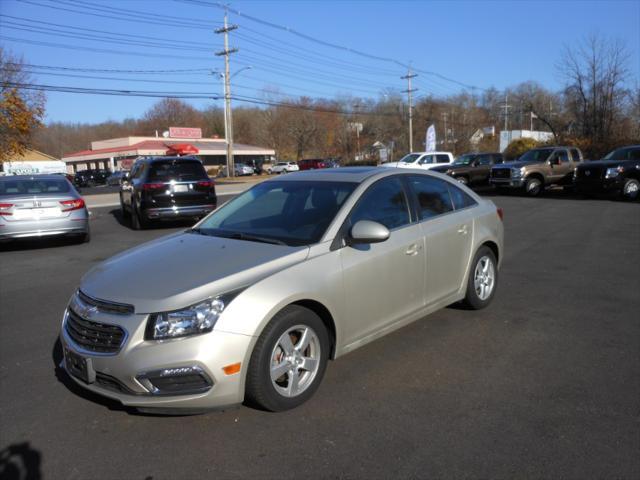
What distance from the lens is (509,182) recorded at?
21547 mm

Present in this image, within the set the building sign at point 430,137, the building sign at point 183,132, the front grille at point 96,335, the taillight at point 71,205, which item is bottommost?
the front grille at point 96,335

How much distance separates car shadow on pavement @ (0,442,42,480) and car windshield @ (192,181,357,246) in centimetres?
199

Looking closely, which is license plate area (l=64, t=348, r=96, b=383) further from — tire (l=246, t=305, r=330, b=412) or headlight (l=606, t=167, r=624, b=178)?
headlight (l=606, t=167, r=624, b=178)

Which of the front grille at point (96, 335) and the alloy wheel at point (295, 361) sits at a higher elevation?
the front grille at point (96, 335)

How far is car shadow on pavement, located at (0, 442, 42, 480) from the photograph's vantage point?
2926 mm

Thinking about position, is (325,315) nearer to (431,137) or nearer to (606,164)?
(606,164)

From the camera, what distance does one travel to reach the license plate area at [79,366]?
3.29 m

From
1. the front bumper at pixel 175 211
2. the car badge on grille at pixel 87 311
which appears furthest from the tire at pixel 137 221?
the car badge on grille at pixel 87 311

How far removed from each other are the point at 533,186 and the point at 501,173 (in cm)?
136

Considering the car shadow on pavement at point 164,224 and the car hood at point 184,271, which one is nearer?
the car hood at point 184,271

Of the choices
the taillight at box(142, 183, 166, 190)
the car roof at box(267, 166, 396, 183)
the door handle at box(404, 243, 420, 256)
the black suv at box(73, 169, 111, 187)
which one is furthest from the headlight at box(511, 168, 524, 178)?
the black suv at box(73, 169, 111, 187)

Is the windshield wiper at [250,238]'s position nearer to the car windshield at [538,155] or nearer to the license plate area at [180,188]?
the license plate area at [180,188]

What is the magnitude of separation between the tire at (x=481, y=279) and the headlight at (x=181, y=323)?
3057mm

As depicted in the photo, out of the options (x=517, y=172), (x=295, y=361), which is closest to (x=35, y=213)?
(x=295, y=361)
